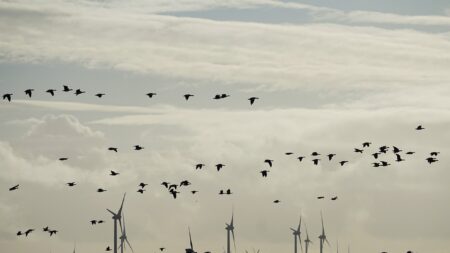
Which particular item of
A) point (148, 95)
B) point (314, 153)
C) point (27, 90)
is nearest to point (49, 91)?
point (27, 90)

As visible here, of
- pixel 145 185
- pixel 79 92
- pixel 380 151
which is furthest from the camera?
pixel 145 185

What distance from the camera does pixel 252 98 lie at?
139625 millimetres

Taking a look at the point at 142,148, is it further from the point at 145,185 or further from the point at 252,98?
the point at 252,98

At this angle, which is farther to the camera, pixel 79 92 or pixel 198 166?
pixel 198 166

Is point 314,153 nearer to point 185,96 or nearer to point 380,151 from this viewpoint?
point 380,151

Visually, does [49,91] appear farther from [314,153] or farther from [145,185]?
[314,153]

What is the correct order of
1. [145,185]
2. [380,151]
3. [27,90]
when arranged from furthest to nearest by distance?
1. [145,185]
2. [380,151]
3. [27,90]

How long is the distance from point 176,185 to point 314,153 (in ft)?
80.5

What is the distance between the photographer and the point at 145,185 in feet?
543

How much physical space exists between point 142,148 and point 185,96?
24676 millimetres

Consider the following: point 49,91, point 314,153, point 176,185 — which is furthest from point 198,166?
point 49,91

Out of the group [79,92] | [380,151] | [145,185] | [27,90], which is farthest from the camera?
[145,185]

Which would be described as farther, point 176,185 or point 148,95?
point 176,185

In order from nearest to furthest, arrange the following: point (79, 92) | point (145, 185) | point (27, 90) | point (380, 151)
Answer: point (27, 90) → point (79, 92) → point (380, 151) → point (145, 185)
